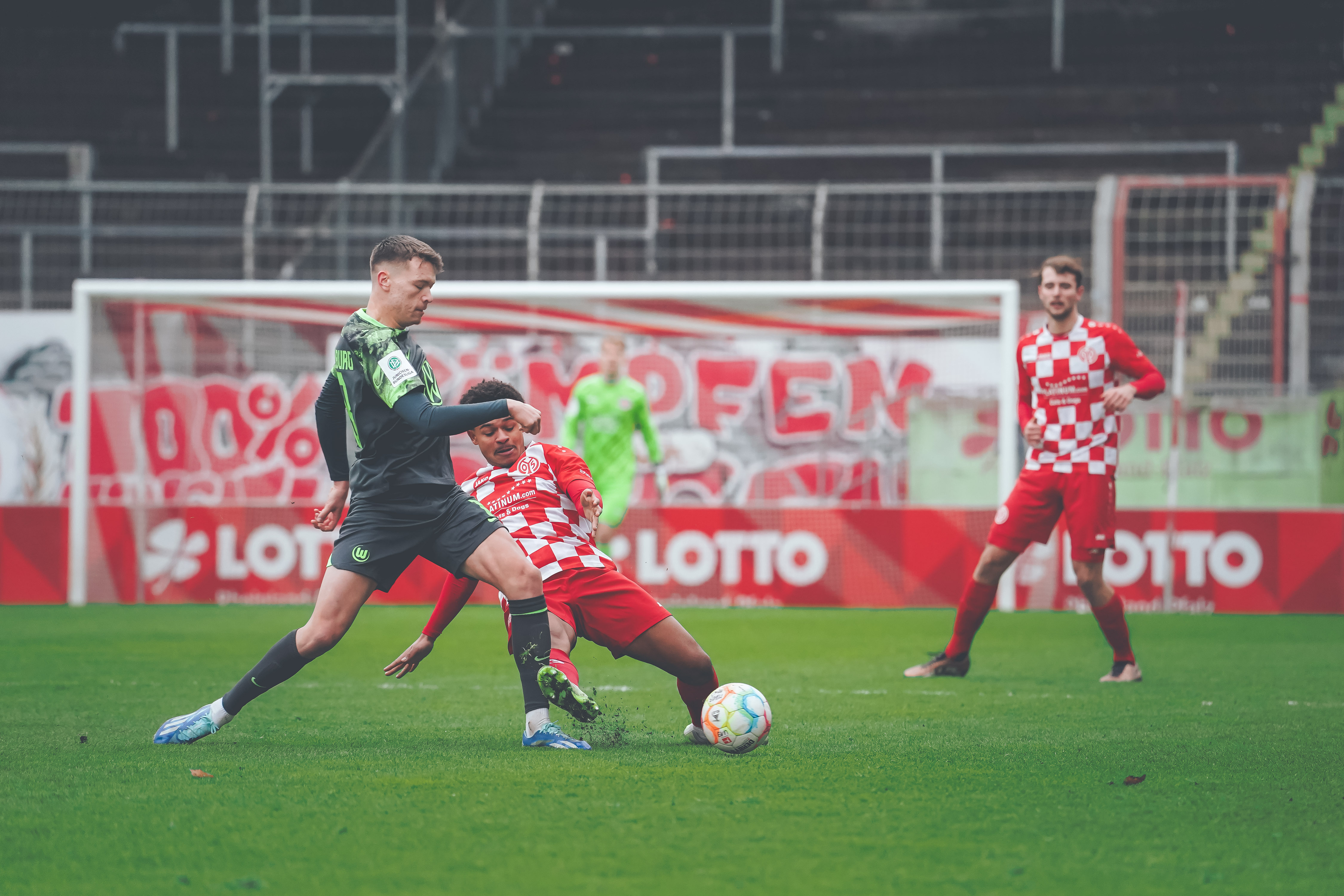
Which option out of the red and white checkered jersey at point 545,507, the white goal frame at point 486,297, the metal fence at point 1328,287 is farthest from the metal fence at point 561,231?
the red and white checkered jersey at point 545,507

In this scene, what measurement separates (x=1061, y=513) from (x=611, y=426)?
372 centimetres

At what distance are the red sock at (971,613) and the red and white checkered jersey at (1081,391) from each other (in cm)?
63

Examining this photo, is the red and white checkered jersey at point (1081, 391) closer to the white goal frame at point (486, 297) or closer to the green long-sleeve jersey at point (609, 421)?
the green long-sleeve jersey at point (609, 421)

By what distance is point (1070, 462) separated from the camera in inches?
281

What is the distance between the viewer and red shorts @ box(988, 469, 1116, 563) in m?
7.05

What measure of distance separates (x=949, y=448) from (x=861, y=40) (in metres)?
9.98

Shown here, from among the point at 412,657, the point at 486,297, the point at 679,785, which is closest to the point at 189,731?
the point at 412,657

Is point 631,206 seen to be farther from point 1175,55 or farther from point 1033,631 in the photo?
point 1175,55

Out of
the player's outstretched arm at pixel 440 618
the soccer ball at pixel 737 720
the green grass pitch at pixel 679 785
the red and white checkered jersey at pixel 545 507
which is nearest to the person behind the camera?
the green grass pitch at pixel 679 785

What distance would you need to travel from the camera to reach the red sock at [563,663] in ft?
16.5

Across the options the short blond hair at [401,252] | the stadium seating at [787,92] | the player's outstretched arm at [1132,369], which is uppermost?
the stadium seating at [787,92]

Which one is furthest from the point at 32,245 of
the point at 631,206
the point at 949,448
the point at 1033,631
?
the point at 1033,631

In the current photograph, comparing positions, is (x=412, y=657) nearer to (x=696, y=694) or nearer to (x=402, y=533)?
(x=402, y=533)

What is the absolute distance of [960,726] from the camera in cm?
554
